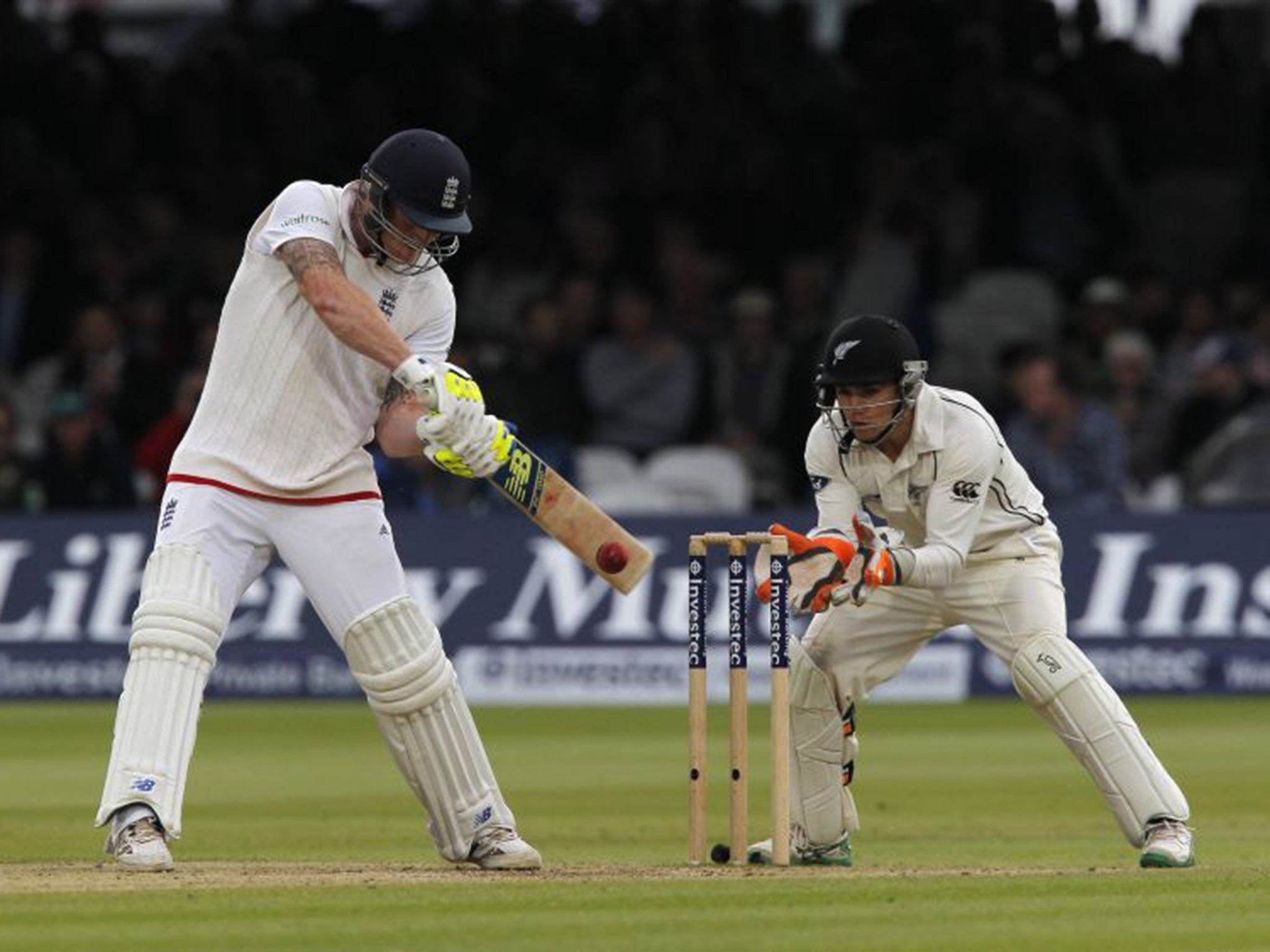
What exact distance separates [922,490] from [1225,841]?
6.51ft

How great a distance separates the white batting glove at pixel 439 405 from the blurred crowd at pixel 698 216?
31.3ft

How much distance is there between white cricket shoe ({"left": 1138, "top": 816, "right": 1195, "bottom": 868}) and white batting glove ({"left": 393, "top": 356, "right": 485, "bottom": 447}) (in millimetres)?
2449

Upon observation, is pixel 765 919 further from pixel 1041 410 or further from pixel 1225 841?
pixel 1041 410

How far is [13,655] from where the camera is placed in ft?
55.6

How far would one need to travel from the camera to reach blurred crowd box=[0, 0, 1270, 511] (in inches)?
707

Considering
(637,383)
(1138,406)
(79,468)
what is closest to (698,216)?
(637,383)

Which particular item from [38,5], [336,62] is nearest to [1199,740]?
[336,62]

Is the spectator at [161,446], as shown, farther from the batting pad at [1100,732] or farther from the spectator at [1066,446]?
the batting pad at [1100,732]

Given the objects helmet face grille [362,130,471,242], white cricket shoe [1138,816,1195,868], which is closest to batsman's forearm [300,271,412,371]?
helmet face grille [362,130,471,242]

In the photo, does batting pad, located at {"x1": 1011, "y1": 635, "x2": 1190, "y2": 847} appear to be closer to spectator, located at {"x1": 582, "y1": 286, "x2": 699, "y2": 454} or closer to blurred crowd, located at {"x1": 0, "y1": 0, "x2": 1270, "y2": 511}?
blurred crowd, located at {"x1": 0, "y1": 0, "x2": 1270, "y2": 511}

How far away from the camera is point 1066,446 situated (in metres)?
17.2

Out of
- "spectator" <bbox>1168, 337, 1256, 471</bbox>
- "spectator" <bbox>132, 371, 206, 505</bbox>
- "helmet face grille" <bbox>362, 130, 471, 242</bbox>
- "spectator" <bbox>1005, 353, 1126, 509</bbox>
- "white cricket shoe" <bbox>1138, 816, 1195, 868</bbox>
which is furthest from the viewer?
"spectator" <bbox>1168, 337, 1256, 471</bbox>

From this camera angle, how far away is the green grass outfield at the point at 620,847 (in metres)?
6.76

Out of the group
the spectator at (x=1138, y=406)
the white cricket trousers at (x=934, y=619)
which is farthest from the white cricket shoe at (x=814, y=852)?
the spectator at (x=1138, y=406)
